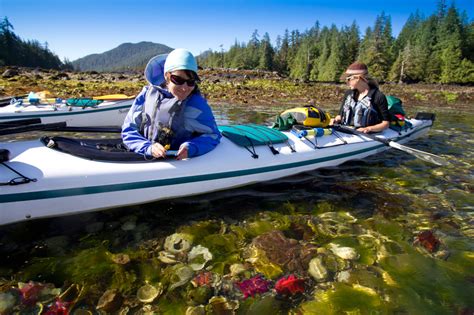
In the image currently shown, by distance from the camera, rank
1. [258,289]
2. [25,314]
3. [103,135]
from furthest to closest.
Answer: [103,135], [258,289], [25,314]

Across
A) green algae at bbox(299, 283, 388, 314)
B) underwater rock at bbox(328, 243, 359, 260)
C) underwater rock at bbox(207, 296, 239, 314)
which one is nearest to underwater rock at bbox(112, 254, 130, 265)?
underwater rock at bbox(207, 296, 239, 314)

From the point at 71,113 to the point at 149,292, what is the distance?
355 inches

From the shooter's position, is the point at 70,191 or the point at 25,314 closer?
the point at 25,314

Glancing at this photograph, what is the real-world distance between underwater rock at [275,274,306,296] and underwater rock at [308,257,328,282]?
0.60 feet

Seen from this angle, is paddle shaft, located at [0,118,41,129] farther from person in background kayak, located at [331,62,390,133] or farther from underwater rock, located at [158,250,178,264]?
person in background kayak, located at [331,62,390,133]

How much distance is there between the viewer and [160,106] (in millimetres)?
4070

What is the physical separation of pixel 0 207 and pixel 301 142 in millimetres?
4837

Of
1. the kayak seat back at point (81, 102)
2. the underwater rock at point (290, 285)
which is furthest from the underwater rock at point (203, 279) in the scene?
the kayak seat back at point (81, 102)

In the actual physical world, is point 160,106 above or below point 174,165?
above

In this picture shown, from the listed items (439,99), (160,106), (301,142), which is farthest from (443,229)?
(439,99)

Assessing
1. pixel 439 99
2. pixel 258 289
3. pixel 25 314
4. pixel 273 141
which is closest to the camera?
pixel 25 314

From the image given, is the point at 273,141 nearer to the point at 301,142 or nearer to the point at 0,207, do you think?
the point at 301,142

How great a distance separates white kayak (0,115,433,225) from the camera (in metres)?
3.26

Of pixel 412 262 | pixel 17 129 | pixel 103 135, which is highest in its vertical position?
pixel 17 129
